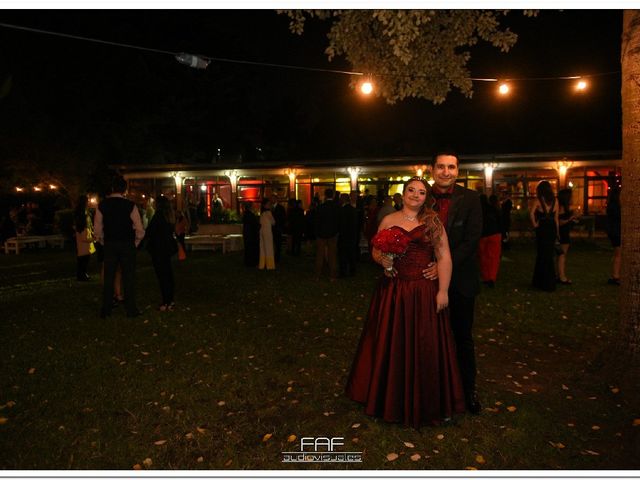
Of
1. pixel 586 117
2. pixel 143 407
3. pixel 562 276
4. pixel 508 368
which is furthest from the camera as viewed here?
pixel 586 117

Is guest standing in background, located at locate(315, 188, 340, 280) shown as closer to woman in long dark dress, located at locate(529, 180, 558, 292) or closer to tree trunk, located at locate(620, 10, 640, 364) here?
woman in long dark dress, located at locate(529, 180, 558, 292)

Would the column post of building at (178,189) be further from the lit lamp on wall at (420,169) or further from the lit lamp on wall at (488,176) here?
the lit lamp on wall at (488,176)

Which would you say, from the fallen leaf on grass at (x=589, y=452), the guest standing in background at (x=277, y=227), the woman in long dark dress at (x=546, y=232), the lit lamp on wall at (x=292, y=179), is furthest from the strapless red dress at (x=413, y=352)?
the lit lamp on wall at (x=292, y=179)

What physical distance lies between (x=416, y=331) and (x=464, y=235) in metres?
0.85

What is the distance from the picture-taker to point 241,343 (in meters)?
6.05

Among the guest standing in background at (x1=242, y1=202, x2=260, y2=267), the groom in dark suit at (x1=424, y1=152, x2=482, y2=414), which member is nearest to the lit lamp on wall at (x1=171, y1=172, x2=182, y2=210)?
the guest standing in background at (x1=242, y1=202, x2=260, y2=267)

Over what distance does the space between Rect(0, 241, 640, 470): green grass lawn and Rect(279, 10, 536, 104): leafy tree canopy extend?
339 centimetres

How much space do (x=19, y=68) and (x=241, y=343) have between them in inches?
1130

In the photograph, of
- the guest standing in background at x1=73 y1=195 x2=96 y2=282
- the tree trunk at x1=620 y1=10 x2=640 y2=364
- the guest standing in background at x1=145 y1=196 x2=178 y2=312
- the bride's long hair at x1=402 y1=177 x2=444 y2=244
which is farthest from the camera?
the guest standing in background at x1=73 y1=195 x2=96 y2=282

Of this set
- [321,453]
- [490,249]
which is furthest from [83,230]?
[321,453]

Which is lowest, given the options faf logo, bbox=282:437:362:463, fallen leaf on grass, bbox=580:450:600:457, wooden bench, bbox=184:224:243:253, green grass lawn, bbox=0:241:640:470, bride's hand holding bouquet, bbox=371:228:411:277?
fallen leaf on grass, bbox=580:450:600:457

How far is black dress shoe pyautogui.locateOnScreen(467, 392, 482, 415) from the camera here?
397cm

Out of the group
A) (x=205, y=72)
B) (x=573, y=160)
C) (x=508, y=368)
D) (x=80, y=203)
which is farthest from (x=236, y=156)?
(x=508, y=368)

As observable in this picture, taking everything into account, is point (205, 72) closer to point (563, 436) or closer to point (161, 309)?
point (161, 309)
